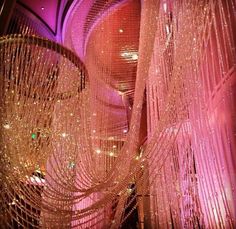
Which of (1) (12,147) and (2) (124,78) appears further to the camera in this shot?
(2) (124,78)

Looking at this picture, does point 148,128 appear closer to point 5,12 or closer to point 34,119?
point 34,119

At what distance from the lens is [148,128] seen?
8.02ft

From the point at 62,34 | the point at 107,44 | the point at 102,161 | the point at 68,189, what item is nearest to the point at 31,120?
the point at 68,189

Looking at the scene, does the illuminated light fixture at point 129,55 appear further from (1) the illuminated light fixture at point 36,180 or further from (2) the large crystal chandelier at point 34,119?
(1) the illuminated light fixture at point 36,180

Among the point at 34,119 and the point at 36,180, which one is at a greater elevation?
the point at 34,119

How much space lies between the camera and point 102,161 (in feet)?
10.1

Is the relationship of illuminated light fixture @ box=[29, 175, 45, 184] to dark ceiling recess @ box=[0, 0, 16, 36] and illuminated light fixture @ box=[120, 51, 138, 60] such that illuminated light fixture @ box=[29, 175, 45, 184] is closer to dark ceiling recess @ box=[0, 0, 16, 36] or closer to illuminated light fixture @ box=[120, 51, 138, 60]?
dark ceiling recess @ box=[0, 0, 16, 36]

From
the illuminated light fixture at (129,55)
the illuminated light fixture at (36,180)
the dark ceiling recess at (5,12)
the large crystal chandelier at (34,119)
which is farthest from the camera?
the illuminated light fixture at (129,55)

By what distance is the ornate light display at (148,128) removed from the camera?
1971 millimetres

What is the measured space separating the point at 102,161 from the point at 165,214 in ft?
3.60

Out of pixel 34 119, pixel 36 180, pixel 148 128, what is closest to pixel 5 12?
pixel 34 119

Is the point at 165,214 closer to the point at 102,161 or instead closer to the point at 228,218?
the point at 228,218

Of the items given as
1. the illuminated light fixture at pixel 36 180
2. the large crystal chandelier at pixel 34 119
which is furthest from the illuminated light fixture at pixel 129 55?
the illuminated light fixture at pixel 36 180

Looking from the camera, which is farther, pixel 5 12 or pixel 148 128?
pixel 5 12
